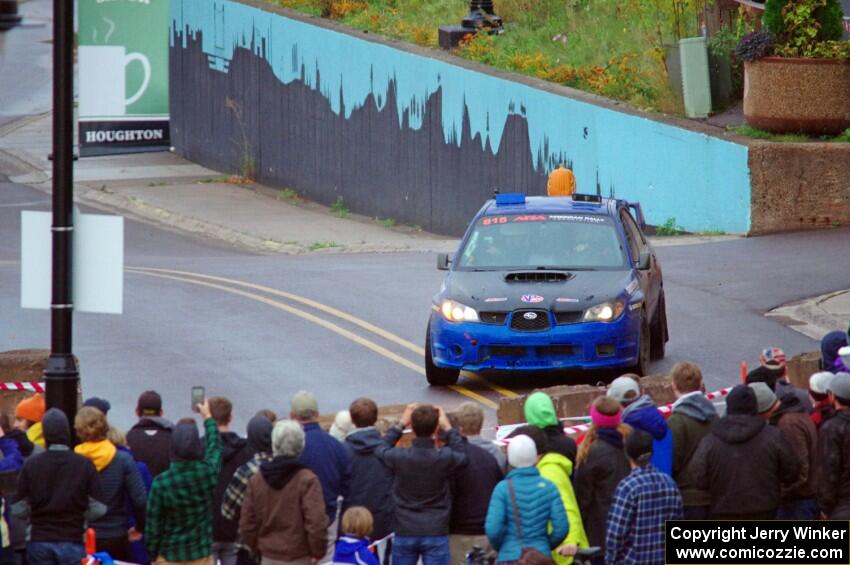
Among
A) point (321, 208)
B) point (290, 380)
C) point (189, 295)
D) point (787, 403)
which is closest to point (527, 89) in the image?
point (321, 208)

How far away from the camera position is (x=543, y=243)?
16.6 metres

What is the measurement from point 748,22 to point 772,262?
27.0 feet

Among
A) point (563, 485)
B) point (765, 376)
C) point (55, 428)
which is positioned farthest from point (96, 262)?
point (765, 376)

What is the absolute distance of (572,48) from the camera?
3300cm

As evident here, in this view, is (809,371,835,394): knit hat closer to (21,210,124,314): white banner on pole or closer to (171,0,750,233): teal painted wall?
(21,210,124,314): white banner on pole

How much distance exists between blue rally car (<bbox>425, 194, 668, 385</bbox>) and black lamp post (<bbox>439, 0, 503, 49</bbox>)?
1687 cm

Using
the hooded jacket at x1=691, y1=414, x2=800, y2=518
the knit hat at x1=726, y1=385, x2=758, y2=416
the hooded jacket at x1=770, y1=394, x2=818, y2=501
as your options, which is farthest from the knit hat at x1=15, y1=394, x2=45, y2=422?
the hooded jacket at x1=770, y1=394, x2=818, y2=501

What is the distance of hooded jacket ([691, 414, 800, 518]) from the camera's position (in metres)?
9.70

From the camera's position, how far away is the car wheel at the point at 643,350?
15.7 meters

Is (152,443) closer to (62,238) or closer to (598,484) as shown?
(62,238)

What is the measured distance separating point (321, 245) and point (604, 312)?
613 inches

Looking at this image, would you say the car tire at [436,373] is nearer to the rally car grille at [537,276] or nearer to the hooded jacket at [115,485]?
the rally car grille at [537,276]

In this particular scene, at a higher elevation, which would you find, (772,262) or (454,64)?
(454,64)

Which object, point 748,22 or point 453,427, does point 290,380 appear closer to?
point 453,427
